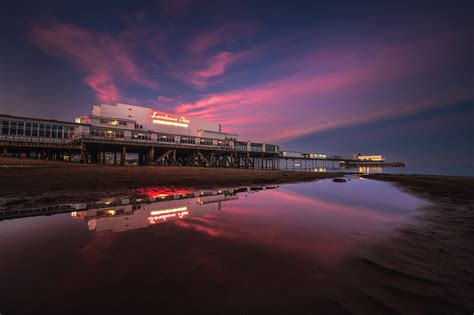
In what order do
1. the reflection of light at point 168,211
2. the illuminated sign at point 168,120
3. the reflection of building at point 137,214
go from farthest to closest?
the illuminated sign at point 168,120
the reflection of light at point 168,211
the reflection of building at point 137,214

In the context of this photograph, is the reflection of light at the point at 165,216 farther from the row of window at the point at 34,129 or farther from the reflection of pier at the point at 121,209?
the row of window at the point at 34,129

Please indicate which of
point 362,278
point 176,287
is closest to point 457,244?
point 362,278

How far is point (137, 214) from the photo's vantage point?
6109 mm

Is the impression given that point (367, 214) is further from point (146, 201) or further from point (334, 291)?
point (146, 201)

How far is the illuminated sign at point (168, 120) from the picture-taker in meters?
47.7

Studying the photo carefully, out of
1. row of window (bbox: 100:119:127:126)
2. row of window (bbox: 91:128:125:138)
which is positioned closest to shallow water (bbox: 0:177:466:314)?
row of window (bbox: 91:128:125:138)

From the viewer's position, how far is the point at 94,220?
212 inches

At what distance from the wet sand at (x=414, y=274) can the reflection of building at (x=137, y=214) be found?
4.82m

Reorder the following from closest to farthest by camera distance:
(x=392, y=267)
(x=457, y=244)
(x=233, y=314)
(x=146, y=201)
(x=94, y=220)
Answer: (x=233, y=314), (x=392, y=267), (x=457, y=244), (x=94, y=220), (x=146, y=201)

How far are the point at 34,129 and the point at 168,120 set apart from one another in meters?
25.9

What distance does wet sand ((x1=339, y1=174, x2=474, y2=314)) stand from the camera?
2.22 meters

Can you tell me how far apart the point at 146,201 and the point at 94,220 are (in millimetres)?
2595

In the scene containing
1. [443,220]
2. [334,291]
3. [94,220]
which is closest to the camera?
[334,291]

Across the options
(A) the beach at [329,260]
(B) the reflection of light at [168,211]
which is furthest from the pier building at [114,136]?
(A) the beach at [329,260]
